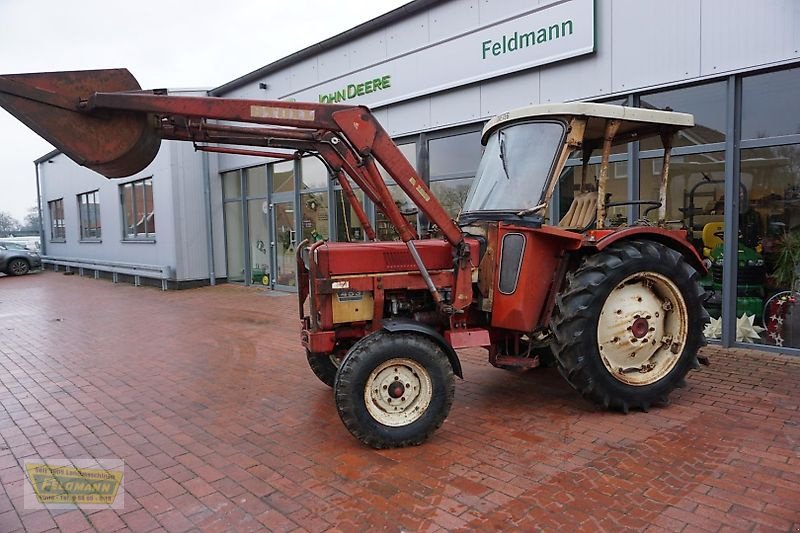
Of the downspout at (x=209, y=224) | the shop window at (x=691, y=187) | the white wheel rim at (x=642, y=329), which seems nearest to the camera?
the white wheel rim at (x=642, y=329)

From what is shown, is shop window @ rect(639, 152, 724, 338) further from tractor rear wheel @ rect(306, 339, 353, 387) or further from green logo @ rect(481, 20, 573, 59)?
tractor rear wheel @ rect(306, 339, 353, 387)

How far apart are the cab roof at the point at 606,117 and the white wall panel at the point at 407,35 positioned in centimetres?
537

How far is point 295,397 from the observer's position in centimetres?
522

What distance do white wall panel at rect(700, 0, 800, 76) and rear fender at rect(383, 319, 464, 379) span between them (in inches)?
186

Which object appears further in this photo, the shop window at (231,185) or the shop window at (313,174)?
the shop window at (231,185)

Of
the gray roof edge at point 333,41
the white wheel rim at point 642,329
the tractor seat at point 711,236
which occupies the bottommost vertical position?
the white wheel rim at point 642,329

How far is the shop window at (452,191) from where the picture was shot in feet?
30.5

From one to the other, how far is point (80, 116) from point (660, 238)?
4.44 metres

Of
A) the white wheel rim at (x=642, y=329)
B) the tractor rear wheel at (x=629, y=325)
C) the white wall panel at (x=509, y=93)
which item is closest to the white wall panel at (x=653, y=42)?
the white wall panel at (x=509, y=93)

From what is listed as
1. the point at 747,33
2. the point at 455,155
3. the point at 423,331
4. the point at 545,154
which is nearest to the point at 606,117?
the point at 545,154

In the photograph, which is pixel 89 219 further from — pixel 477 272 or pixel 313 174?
pixel 477 272

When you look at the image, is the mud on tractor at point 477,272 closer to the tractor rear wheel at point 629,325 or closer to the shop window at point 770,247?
the tractor rear wheel at point 629,325

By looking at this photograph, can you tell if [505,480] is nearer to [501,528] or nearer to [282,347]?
[501,528]

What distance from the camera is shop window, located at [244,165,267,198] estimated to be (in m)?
14.3
